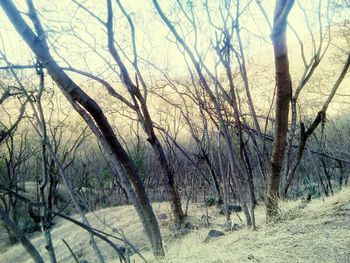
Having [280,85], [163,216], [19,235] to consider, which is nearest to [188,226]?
[163,216]

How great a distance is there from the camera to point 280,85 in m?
3.13

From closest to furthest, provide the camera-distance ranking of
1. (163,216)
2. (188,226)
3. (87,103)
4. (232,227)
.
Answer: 1. (87,103)
2. (232,227)
3. (188,226)
4. (163,216)

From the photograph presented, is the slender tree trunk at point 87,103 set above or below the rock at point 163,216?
above

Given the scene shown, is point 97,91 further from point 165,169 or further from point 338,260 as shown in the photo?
point 338,260

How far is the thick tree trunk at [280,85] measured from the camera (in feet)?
9.35

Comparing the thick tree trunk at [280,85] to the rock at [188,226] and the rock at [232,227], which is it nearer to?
the rock at [232,227]

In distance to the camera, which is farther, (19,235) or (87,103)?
(87,103)

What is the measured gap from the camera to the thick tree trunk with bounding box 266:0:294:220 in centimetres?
285

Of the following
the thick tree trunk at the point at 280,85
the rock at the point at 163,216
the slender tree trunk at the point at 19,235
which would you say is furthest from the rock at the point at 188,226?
the slender tree trunk at the point at 19,235

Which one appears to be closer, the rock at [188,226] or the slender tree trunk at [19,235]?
the slender tree trunk at [19,235]

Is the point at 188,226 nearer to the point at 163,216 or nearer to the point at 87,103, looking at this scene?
the point at 163,216

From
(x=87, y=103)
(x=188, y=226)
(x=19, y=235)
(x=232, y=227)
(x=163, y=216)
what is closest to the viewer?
(x=19, y=235)

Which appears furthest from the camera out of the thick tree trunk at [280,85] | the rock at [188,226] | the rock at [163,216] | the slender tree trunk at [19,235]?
the rock at [163,216]

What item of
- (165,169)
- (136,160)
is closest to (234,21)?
(165,169)
